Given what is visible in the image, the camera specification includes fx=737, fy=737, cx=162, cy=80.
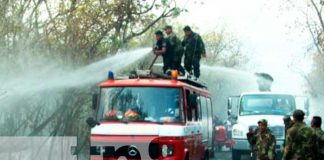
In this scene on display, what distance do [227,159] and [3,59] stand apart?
1128 cm

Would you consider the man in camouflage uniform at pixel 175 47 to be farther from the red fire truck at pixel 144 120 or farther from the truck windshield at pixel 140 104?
the truck windshield at pixel 140 104

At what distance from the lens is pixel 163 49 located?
17344 mm

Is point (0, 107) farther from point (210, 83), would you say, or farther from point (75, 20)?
point (210, 83)

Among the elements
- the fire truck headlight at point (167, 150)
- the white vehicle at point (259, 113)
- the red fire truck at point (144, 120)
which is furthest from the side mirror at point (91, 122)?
the white vehicle at point (259, 113)

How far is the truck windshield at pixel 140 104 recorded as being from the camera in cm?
1433

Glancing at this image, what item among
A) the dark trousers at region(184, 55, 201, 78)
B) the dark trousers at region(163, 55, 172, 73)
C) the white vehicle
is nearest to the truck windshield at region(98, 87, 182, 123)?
the dark trousers at region(163, 55, 172, 73)

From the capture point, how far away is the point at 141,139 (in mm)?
13750

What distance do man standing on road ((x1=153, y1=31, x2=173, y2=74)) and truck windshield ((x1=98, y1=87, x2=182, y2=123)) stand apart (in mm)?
2879

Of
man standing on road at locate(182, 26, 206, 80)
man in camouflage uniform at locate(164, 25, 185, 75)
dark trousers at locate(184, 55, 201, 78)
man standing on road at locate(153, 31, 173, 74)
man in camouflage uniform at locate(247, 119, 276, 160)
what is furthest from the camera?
dark trousers at locate(184, 55, 201, 78)

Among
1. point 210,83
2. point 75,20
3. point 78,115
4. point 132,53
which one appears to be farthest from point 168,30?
point 210,83

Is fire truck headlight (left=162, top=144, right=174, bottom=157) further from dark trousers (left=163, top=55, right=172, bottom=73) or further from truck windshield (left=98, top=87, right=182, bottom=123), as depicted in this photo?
dark trousers (left=163, top=55, right=172, bottom=73)

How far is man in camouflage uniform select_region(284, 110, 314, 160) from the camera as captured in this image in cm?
1216

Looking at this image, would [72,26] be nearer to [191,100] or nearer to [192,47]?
[192,47]

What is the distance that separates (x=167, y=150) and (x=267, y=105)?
1011 cm
